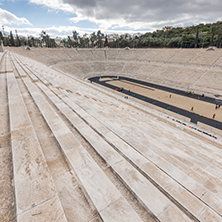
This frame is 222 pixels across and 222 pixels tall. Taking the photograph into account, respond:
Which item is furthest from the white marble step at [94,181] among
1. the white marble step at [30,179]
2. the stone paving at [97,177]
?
the white marble step at [30,179]

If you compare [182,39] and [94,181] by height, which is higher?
[182,39]

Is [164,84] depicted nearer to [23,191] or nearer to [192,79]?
A: [192,79]

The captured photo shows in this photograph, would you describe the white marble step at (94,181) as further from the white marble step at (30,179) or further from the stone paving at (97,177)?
the white marble step at (30,179)

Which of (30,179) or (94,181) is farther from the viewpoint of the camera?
(94,181)

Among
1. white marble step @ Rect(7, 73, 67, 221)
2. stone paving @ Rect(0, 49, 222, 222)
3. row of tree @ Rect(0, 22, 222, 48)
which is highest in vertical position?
row of tree @ Rect(0, 22, 222, 48)

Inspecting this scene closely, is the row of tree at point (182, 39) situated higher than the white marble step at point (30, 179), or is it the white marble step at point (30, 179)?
the row of tree at point (182, 39)

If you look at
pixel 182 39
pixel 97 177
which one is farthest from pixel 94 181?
pixel 182 39

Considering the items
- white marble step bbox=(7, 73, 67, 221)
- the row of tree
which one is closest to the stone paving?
white marble step bbox=(7, 73, 67, 221)

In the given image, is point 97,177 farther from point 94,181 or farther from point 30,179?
point 30,179

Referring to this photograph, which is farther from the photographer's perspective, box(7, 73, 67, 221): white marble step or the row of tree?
the row of tree

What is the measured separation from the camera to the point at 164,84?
3981 cm

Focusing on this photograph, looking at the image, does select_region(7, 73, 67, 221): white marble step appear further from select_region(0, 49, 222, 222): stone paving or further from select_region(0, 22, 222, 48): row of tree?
select_region(0, 22, 222, 48): row of tree

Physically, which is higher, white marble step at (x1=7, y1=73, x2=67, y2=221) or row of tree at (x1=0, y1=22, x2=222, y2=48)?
row of tree at (x1=0, y1=22, x2=222, y2=48)

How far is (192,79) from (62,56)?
4829 centimetres
